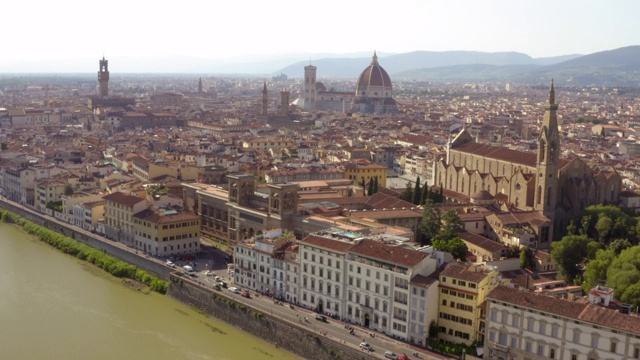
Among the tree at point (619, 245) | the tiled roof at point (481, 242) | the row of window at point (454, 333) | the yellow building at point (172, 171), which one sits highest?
the yellow building at point (172, 171)

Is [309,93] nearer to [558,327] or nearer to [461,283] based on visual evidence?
[461,283]

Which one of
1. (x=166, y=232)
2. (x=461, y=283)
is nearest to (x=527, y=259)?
(x=461, y=283)

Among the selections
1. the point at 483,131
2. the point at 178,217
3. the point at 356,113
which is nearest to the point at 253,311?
the point at 178,217

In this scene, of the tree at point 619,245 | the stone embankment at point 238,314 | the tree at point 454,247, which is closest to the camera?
the stone embankment at point 238,314

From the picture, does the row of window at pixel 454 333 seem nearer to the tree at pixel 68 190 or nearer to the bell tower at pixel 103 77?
the tree at pixel 68 190

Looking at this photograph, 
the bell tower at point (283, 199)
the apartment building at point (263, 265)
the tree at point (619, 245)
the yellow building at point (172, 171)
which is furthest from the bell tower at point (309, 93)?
the apartment building at point (263, 265)

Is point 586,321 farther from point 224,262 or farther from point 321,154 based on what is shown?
point 321,154
